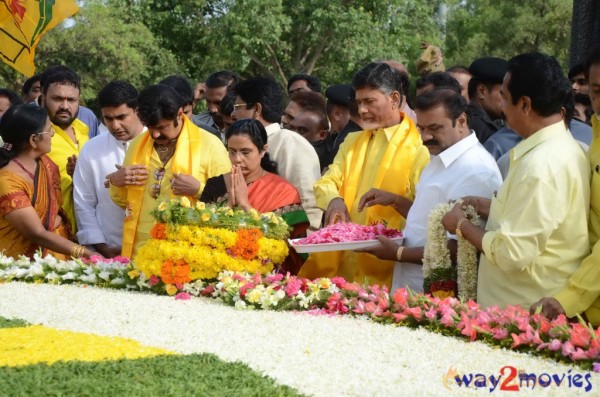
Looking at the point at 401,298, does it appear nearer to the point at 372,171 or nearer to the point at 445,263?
the point at 445,263

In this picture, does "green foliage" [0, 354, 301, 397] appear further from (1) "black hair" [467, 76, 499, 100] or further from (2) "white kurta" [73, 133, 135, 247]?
(1) "black hair" [467, 76, 499, 100]

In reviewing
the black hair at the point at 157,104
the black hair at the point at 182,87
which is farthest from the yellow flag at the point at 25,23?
the black hair at the point at 157,104

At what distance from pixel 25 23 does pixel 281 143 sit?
3.58 m

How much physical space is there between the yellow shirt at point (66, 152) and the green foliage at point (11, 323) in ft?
7.80

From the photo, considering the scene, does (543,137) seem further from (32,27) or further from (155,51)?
(155,51)

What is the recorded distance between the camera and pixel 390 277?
644 cm

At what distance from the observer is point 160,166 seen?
277 inches

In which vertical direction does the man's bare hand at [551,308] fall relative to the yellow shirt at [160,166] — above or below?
below

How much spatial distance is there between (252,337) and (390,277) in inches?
64.6

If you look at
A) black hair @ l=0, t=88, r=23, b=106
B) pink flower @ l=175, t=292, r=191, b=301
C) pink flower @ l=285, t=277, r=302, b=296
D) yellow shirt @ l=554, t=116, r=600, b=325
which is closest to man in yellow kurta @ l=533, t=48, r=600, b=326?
yellow shirt @ l=554, t=116, r=600, b=325

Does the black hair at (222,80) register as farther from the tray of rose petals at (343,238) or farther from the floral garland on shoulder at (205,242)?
the tray of rose petals at (343,238)

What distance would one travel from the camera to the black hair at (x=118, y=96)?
7.57 m

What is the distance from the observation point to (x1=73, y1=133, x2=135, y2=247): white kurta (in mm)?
7555

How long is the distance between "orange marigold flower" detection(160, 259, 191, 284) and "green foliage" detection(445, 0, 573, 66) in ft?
104
